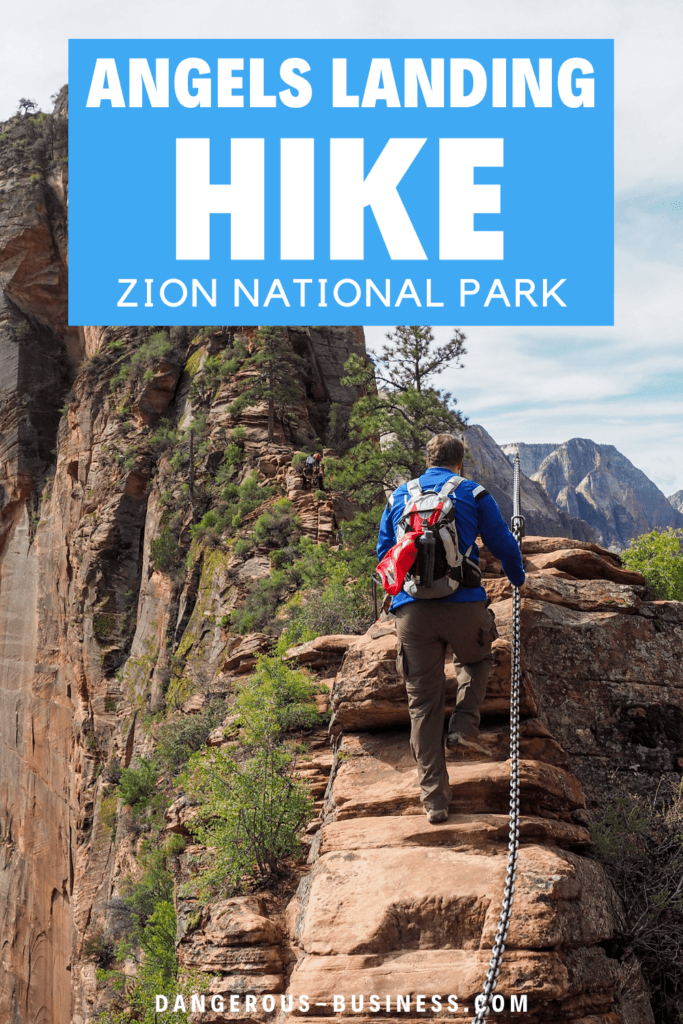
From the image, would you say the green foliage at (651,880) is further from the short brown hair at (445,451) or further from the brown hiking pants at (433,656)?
the short brown hair at (445,451)

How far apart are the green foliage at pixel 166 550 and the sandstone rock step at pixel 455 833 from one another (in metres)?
24.5

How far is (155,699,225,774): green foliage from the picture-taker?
53.1ft

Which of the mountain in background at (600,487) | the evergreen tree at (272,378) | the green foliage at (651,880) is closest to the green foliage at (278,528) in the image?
the evergreen tree at (272,378)

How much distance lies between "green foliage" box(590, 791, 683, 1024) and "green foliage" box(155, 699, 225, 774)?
33.6 feet

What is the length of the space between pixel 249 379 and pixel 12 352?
21.1m

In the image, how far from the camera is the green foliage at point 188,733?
16.2 metres

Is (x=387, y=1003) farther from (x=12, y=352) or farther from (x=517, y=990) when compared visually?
(x=12, y=352)

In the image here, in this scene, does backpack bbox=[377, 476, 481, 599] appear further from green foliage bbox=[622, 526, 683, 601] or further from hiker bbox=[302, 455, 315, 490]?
green foliage bbox=[622, 526, 683, 601]

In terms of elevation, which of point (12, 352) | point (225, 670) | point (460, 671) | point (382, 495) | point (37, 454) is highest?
point (12, 352)

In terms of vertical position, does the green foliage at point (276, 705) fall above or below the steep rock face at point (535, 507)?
below

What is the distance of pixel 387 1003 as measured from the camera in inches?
191

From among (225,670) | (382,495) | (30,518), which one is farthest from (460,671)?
(30,518)

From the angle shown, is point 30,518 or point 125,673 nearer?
point 125,673

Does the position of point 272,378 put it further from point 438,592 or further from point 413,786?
point 438,592
